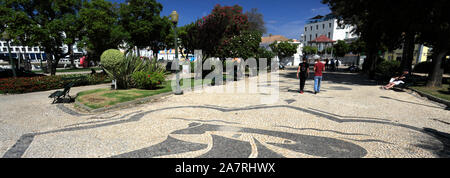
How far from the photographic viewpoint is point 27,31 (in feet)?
40.0

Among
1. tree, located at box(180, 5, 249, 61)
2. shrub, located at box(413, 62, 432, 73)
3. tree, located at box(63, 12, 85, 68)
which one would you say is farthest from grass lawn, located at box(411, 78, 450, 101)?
shrub, located at box(413, 62, 432, 73)

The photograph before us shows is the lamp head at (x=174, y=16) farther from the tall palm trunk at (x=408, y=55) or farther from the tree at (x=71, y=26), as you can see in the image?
the tall palm trunk at (x=408, y=55)

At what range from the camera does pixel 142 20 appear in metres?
24.2

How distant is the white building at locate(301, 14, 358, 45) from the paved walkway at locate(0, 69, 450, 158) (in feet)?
245

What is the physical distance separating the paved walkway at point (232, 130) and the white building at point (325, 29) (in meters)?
74.6

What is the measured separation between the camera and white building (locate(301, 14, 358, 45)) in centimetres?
7662

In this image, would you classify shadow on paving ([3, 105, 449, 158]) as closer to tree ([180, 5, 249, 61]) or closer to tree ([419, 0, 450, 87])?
tree ([419, 0, 450, 87])

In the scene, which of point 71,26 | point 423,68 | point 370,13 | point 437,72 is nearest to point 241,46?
point 370,13

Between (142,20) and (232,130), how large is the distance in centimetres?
2305

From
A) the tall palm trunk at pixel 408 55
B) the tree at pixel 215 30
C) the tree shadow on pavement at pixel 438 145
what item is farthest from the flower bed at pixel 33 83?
the tall palm trunk at pixel 408 55
